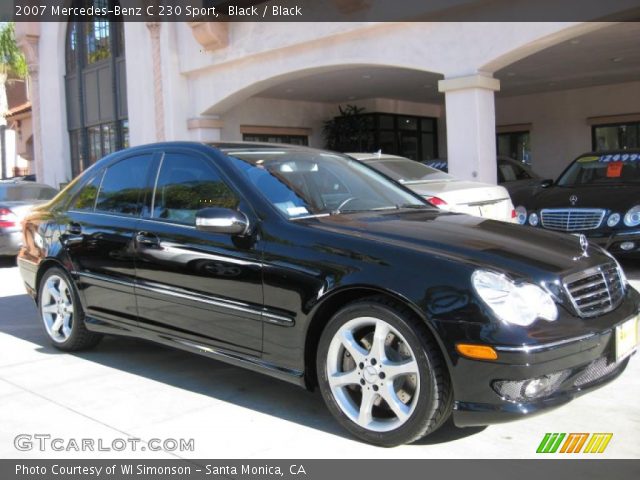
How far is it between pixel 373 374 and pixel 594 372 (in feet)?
3.52

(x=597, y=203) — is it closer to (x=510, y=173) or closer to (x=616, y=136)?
(x=510, y=173)

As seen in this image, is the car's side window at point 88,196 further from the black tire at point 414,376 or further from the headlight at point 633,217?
the headlight at point 633,217

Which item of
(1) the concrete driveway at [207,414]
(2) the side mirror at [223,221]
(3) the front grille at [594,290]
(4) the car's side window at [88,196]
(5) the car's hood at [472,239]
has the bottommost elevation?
(1) the concrete driveway at [207,414]

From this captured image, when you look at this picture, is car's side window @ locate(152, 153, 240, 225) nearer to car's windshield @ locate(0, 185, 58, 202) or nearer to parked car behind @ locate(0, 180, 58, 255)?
parked car behind @ locate(0, 180, 58, 255)

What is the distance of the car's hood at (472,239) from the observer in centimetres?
340

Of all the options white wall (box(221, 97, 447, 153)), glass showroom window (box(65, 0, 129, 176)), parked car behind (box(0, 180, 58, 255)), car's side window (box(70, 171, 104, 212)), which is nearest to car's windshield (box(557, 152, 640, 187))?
car's side window (box(70, 171, 104, 212))

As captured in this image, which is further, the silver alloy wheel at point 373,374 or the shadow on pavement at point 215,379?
the shadow on pavement at point 215,379

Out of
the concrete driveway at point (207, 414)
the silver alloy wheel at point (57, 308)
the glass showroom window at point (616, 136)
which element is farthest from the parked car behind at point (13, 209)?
the glass showroom window at point (616, 136)

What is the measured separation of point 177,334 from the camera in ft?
14.5

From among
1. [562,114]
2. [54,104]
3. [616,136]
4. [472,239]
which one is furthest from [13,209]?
[616,136]

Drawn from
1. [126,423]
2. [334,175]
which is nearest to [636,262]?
[334,175]

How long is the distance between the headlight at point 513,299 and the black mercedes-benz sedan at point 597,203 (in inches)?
202

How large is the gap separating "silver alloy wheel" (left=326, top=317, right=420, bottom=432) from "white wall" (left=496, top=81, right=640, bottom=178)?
1638 centimetres
